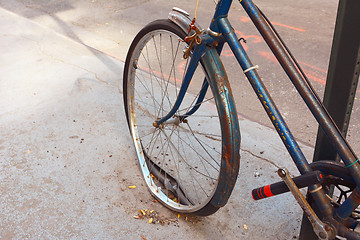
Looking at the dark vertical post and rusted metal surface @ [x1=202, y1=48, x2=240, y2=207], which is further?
rusted metal surface @ [x1=202, y1=48, x2=240, y2=207]

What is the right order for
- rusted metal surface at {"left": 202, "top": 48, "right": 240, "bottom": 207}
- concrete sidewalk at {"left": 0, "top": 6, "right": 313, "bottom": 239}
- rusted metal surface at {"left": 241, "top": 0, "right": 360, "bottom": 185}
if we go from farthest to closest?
1. concrete sidewalk at {"left": 0, "top": 6, "right": 313, "bottom": 239}
2. rusted metal surface at {"left": 202, "top": 48, "right": 240, "bottom": 207}
3. rusted metal surface at {"left": 241, "top": 0, "right": 360, "bottom": 185}

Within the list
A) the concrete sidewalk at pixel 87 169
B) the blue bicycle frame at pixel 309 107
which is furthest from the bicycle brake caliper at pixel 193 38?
the concrete sidewalk at pixel 87 169

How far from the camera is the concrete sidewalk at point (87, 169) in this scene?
6.68ft

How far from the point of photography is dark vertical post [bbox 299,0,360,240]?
128cm

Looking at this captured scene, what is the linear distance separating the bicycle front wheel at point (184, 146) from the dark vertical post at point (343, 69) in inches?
14.7

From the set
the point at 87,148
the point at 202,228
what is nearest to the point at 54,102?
the point at 87,148

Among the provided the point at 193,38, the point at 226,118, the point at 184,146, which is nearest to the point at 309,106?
the point at 226,118

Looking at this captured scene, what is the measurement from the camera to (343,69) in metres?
1.36

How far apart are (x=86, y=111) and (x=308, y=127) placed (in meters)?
1.76

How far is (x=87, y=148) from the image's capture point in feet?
8.63

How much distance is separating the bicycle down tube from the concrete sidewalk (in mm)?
726

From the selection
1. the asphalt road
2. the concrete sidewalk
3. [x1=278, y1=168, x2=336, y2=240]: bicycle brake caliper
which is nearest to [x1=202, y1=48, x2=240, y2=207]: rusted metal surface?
[x1=278, y1=168, x2=336, y2=240]: bicycle brake caliper

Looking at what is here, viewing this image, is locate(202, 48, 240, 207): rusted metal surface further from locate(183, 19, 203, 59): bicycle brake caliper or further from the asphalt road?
the asphalt road

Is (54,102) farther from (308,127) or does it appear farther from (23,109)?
(308,127)
